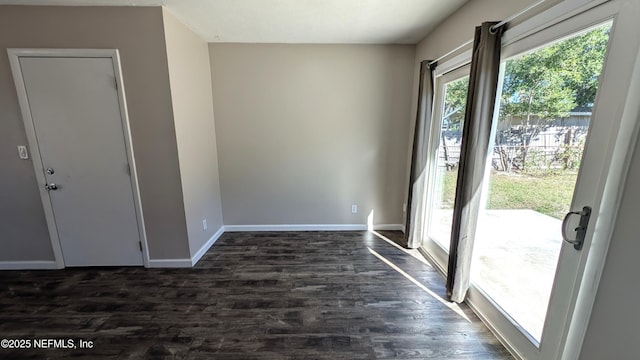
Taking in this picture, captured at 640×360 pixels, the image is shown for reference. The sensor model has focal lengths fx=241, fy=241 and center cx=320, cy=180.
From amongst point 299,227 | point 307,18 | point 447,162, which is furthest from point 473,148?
point 299,227

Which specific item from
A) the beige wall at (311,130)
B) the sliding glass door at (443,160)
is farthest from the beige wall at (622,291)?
the beige wall at (311,130)

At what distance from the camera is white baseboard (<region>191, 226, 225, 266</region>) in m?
2.83

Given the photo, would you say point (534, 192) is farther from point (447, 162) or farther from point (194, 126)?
point (194, 126)

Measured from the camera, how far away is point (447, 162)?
2793 mm

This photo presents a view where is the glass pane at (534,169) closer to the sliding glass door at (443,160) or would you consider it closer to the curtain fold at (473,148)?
the curtain fold at (473,148)

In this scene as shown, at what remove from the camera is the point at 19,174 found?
8.14 ft

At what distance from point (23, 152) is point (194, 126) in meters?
1.61

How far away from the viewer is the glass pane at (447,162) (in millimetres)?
2540

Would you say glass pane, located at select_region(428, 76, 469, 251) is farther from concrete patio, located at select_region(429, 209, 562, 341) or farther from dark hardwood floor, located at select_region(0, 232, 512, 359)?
concrete patio, located at select_region(429, 209, 562, 341)

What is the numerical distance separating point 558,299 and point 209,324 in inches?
92.9

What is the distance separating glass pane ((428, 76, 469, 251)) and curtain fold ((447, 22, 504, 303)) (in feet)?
1.85

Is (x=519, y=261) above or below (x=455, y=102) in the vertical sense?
below

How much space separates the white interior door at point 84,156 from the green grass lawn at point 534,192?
3.48 meters

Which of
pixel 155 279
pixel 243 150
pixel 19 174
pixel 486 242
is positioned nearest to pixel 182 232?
pixel 155 279
